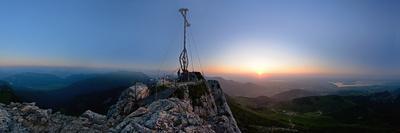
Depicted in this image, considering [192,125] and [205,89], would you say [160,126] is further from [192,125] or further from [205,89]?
[205,89]

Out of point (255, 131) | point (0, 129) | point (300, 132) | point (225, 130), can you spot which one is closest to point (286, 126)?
point (300, 132)

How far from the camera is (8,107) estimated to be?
37656mm

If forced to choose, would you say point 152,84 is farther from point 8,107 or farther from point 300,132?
point 300,132

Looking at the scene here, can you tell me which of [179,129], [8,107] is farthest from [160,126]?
[8,107]

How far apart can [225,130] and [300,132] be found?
142634 millimetres

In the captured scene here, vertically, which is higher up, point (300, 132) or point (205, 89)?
point (205, 89)

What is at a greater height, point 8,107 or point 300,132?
point 8,107

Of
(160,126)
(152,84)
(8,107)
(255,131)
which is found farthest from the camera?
(255,131)

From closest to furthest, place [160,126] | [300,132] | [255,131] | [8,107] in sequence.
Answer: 1. [160,126]
2. [8,107]
3. [255,131]
4. [300,132]

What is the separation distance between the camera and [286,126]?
635 feet

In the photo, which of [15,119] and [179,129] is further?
[15,119]

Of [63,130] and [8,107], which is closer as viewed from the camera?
[63,130]

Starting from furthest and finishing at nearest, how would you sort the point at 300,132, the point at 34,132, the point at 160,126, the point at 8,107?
the point at 300,132, the point at 8,107, the point at 34,132, the point at 160,126

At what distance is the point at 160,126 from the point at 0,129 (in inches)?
535
